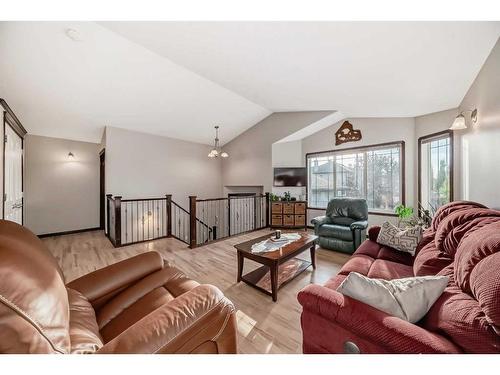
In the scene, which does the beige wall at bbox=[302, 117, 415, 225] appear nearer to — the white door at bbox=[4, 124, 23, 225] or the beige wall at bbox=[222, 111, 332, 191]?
the beige wall at bbox=[222, 111, 332, 191]

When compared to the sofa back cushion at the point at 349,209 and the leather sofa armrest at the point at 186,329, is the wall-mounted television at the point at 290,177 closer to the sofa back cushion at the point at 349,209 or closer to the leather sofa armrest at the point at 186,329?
the sofa back cushion at the point at 349,209

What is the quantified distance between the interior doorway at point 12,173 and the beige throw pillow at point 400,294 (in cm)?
448

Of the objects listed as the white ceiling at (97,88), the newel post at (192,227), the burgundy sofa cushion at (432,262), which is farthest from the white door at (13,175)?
the burgundy sofa cushion at (432,262)

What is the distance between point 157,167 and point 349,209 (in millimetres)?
4649

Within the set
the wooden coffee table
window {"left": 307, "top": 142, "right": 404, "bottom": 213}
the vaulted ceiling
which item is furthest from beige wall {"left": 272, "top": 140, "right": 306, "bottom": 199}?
the wooden coffee table

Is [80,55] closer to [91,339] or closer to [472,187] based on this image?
[91,339]

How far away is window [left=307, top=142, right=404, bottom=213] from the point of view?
4.14 m

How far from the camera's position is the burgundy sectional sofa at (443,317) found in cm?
78

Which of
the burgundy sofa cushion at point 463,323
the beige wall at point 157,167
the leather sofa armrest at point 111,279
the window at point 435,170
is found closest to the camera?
Result: the burgundy sofa cushion at point 463,323

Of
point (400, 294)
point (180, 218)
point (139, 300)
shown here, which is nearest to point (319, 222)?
point (400, 294)

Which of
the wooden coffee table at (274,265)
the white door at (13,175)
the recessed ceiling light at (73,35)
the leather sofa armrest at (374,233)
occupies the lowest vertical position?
the wooden coffee table at (274,265)

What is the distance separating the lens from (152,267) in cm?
153

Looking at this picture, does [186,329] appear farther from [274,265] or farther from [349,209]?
[349,209]

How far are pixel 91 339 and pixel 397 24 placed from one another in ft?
9.46
